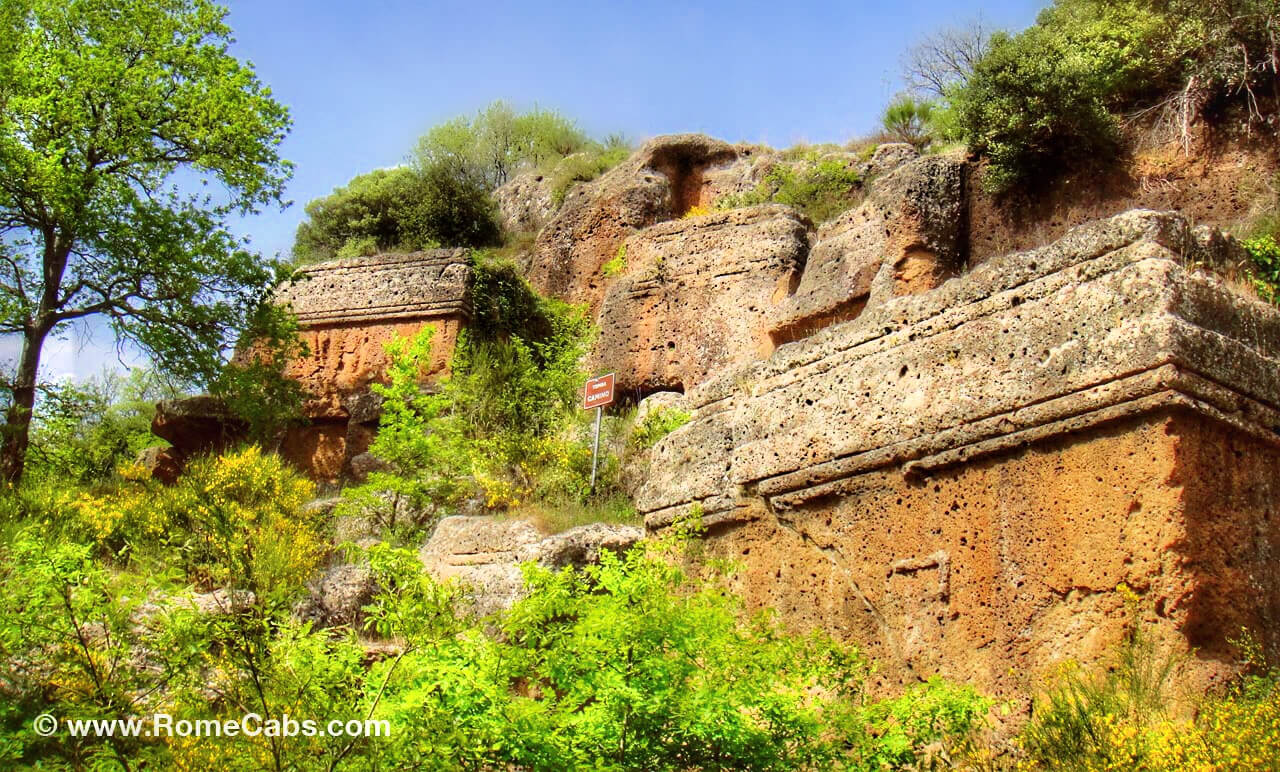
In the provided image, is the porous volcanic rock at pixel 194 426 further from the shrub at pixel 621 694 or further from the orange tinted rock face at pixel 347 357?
the shrub at pixel 621 694

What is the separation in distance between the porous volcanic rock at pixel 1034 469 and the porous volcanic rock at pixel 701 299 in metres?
6.50

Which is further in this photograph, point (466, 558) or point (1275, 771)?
point (466, 558)

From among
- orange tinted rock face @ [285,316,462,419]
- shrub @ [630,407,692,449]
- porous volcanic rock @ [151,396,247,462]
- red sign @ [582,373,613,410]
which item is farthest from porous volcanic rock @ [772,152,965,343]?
porous volcanic rock @ [151,396,247,462]

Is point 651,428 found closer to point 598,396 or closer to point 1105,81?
point 598,396

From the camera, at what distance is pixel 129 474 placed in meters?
14.2

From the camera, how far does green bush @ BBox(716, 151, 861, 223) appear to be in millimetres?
16781

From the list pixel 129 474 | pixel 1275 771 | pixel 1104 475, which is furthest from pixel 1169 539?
pixel 129 474

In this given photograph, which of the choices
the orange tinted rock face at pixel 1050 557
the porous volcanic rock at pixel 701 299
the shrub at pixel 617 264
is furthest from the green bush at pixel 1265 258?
the shrub at pixel 617 264

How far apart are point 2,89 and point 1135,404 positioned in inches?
535

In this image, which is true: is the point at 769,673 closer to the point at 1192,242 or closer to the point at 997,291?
the point at 997,291

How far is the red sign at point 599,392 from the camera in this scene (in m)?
12.5

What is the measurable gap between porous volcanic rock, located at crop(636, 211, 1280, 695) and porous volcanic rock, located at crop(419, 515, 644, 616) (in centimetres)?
238

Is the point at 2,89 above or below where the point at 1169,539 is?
above

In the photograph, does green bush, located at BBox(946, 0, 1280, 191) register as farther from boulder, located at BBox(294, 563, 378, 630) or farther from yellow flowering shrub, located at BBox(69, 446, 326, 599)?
yellow flowering shrub, located at BBox(69, 446, 326, 599)
